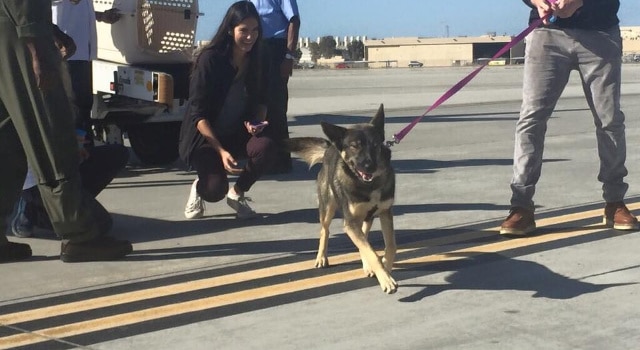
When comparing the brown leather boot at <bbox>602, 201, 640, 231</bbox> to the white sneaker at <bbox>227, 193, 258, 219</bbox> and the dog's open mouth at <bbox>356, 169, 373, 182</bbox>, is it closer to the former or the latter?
the dog's open mouth at <bbox>356, 169, 373, 182</bbox>

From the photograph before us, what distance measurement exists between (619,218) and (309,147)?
208 cm

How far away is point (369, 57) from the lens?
385ft

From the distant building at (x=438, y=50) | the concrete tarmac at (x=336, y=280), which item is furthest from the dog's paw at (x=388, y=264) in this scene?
the distant building at (x=438, y=50)

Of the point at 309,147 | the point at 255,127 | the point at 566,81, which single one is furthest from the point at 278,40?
the point at 566,81

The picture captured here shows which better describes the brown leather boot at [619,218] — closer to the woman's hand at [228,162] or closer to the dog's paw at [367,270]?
the dog's paw at [367,270]

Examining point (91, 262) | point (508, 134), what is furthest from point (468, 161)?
point (91, 262)

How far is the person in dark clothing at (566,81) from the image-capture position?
6.09 m

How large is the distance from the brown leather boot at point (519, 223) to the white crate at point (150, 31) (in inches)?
173

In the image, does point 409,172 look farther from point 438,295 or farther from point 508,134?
point 438,295

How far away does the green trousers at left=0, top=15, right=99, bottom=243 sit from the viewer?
214 inches

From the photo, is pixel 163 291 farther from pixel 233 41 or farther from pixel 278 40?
pixel 278 40

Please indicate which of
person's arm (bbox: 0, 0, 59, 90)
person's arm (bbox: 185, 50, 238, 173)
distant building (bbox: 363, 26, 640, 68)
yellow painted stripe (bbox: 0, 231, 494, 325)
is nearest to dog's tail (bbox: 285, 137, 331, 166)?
yellow painted stripe (bbox: 0, 231, 494, 325)

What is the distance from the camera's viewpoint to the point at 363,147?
5207 millimetres

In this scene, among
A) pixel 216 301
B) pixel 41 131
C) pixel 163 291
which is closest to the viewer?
pixel 216 301
